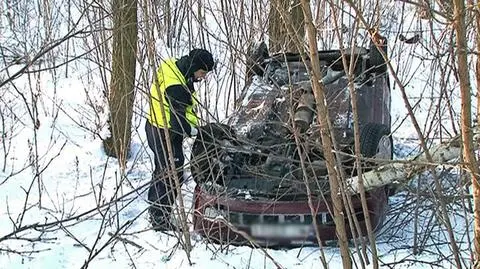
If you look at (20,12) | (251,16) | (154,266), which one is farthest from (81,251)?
(20,12)

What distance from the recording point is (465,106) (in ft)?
8.41

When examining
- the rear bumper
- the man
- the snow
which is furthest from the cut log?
the man

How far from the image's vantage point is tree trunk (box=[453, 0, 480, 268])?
243cm

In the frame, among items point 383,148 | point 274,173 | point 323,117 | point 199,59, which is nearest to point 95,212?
point 274,173

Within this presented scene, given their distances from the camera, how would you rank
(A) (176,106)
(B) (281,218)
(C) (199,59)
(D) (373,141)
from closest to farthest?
(B) (281,218), (D) (373,141), (A) (176,106), (C) (199,59)

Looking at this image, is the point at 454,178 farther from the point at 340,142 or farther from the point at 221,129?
the point at 221,129

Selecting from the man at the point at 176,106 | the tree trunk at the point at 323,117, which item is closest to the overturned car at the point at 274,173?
the man at the point at 176,106

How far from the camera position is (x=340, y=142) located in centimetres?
571

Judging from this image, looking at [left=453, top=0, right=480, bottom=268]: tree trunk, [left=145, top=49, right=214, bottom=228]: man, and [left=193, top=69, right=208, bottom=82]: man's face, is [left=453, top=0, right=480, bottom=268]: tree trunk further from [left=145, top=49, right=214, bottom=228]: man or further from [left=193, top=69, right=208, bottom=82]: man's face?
[left=193, top=69, right=208, bottom=82]: man's face

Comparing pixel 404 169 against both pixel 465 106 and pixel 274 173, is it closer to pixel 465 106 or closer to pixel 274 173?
pixel 465 106

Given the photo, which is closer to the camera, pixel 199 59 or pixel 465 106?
pixel 465 106

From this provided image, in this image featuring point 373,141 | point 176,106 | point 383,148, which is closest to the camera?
point 373,141

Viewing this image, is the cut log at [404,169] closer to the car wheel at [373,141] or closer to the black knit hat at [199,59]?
the car wheel at [373,141]

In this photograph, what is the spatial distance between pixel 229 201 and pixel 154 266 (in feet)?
2.44
